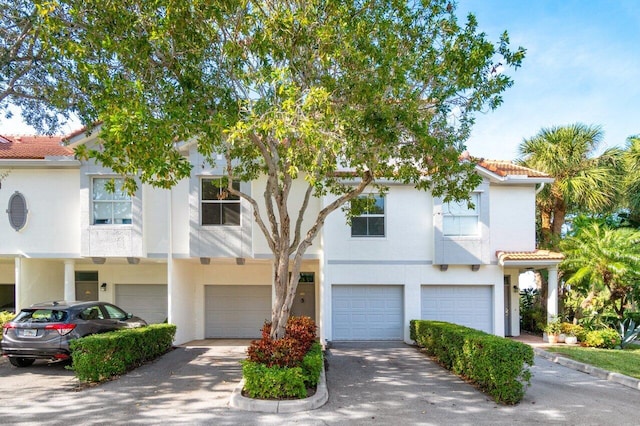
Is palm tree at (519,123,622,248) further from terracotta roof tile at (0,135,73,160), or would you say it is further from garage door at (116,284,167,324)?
terracotta roof tile at (0,135,73,160)

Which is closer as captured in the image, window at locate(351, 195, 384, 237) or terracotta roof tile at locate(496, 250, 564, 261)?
terracotta roof tile at locate(496, 250, 564, 261)

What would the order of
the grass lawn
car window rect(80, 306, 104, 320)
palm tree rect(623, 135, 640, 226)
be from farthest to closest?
palm tree rect(623, 135, 640, 226) → car window rect(80, 306, 104, 320) → the grass lawn

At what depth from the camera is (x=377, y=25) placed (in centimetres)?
896

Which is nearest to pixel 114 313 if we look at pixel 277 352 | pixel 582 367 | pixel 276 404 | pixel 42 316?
pixel 42 316

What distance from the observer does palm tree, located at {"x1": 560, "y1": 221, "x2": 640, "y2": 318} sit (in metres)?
15.0

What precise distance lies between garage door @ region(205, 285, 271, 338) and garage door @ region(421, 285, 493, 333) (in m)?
5.74

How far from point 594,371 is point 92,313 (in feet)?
39.1

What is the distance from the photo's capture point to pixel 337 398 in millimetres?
8422

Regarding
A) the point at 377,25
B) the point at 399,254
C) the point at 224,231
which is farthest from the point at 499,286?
the point at 377,25

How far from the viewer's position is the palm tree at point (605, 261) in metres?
15.0

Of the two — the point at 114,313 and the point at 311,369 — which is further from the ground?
the point at 114,313

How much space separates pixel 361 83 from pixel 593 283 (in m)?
11.6

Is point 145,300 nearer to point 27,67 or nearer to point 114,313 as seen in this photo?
point 114,313

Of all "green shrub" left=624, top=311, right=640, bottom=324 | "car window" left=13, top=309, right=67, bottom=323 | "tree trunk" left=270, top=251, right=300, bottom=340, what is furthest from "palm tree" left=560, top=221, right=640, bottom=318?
"car window" left=13, top=309, right=67, bottom=323
